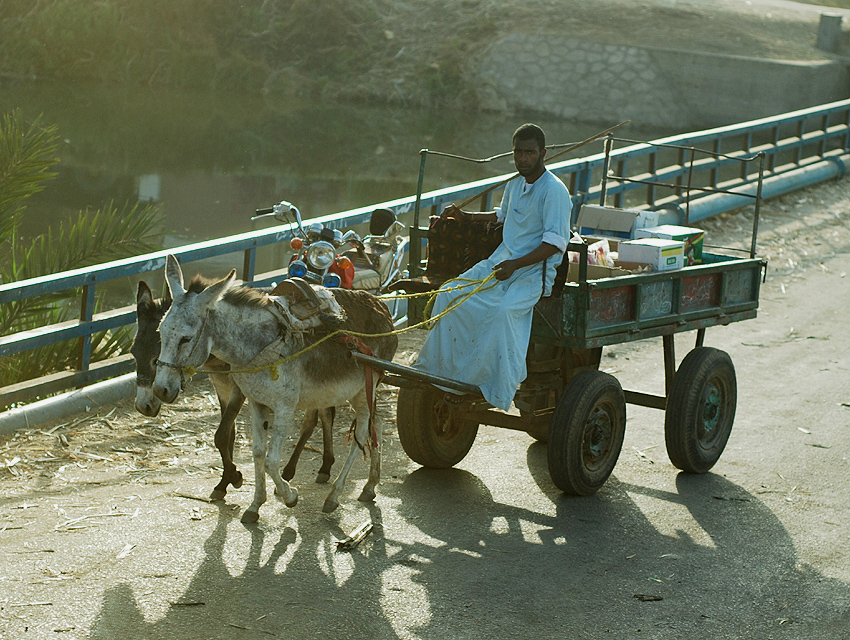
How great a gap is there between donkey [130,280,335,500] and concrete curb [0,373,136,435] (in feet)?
5.39

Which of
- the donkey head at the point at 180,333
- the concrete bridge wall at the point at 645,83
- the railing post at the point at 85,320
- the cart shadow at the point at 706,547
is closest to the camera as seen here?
the donkey head at the point at 180,333

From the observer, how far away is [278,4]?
37.3 m

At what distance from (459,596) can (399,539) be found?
0.86 m

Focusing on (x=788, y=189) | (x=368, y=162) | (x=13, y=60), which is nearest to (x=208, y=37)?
(x=13, y=60)

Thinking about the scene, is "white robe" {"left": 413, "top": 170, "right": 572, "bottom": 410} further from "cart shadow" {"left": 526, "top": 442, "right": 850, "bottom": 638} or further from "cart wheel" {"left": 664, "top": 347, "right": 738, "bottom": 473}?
"cart wheel" {"left": 664, "top": 347, "right": 738, "bottom": 473}

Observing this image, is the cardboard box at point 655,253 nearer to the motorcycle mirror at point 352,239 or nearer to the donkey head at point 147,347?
the motorcycle mirror at point 352,239

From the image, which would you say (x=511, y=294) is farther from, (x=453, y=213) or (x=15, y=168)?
(x=15, y=168)

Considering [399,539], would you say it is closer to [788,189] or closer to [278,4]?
[788,189]

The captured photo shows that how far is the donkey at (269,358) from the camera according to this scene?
6.21m

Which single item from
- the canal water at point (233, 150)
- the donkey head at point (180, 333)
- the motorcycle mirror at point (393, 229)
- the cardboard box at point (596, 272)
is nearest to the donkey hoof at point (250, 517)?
the donkey head at point (180, 333)

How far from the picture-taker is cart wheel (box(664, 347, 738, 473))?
8.23 metres

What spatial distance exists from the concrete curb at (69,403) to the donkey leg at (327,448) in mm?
2045

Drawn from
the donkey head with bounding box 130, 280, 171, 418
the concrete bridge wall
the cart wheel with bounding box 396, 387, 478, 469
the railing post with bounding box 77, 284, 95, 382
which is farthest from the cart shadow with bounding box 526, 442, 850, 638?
the concrete bridge wall

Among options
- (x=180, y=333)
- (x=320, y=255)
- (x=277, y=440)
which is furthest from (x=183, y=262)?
(x=180, y=333)
